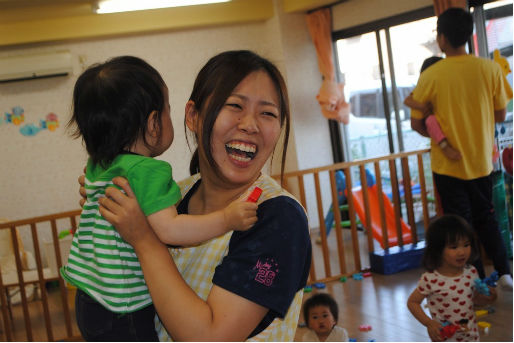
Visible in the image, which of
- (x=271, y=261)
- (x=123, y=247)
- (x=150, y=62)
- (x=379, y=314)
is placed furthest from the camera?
(x=150, y=62)

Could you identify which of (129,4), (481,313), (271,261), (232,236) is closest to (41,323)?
(129,4)

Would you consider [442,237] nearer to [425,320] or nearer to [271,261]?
[425,320]

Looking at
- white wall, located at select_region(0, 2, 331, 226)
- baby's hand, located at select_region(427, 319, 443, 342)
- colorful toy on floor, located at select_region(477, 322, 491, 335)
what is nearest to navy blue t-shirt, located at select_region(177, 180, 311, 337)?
baby's hand, located at select_region(427, 319, 443, 342)

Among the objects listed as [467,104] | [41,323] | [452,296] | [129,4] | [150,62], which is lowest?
[41,323]

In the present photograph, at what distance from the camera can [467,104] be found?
391 centimetres

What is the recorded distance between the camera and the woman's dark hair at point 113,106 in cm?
143

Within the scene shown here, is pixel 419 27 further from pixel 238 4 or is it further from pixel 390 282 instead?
pixel 390 282

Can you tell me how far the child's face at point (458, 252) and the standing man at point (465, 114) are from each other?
0.87 metres

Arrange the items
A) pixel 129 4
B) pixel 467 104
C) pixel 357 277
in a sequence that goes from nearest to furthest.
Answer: pixel 467 104 → pixel 357 277 → pixel 129 4

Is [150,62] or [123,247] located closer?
[123,247]

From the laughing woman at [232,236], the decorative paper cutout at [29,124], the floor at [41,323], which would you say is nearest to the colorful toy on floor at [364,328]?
the floor at [41,323]

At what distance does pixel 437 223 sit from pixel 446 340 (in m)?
0.62

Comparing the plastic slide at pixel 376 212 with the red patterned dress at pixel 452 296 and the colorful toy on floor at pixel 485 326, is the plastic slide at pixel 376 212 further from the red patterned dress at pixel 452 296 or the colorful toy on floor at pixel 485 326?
the red patterned dress at pixel 452 296

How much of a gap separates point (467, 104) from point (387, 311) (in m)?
1.47
